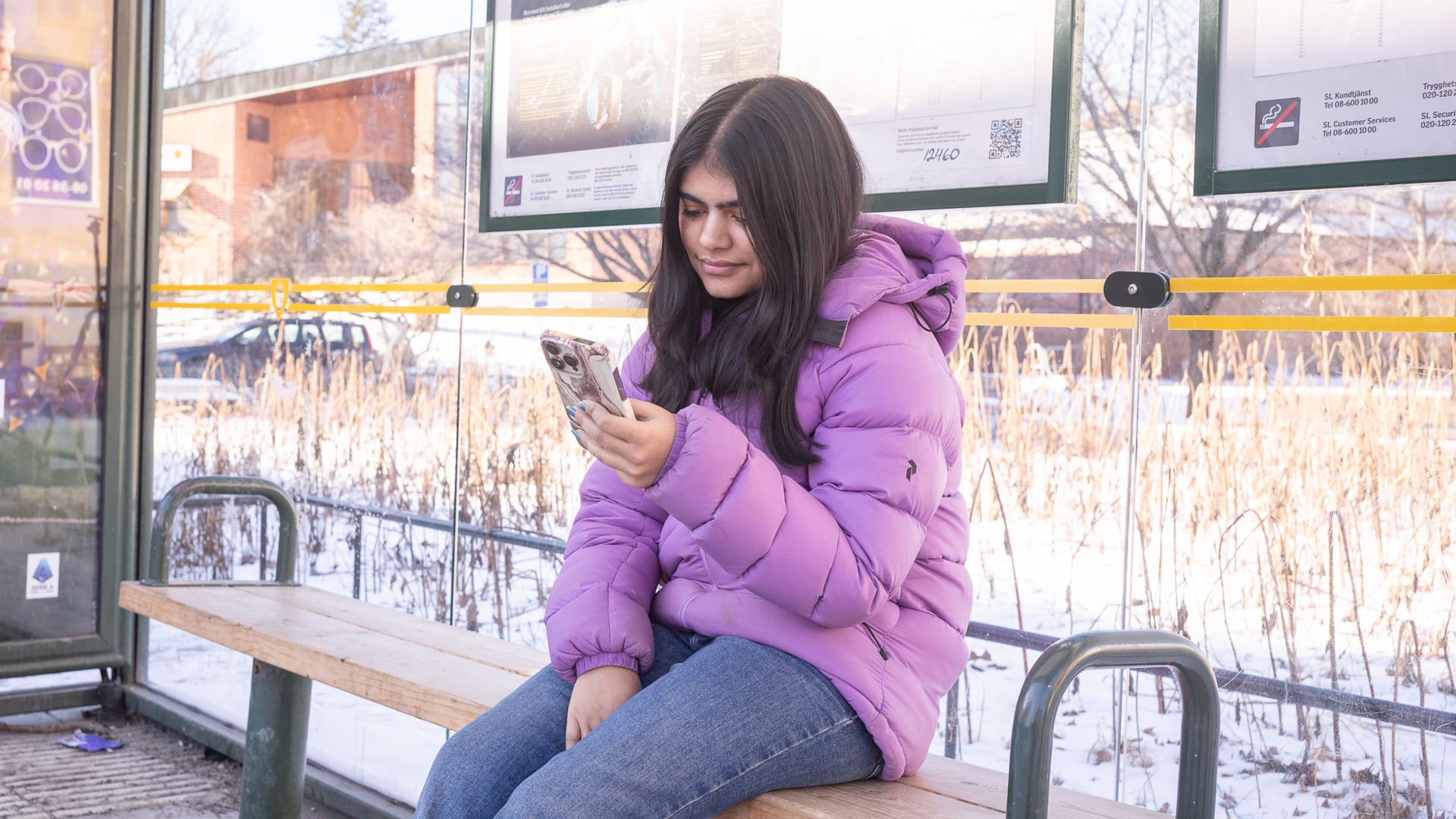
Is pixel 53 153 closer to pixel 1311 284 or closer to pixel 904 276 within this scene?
pixel 904 276

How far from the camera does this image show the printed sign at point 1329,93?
1.84 m

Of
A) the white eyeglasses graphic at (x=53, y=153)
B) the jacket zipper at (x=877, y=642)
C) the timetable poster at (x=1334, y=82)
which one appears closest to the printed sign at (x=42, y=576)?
the white eyeglasses graphic at (x=53, y=153)

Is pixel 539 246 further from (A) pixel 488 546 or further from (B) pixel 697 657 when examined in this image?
(B) pixel 697 657

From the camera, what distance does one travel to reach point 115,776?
12.4 feet

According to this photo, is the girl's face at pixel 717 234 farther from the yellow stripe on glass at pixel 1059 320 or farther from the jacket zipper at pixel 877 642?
the yellow stripe on glass at pixel 1059 320

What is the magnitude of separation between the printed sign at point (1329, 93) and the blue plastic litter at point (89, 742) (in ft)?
11.8

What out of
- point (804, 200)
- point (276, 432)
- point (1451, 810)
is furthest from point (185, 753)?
point (1451, 810)

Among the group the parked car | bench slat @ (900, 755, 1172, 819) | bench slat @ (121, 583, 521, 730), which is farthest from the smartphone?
the parked car

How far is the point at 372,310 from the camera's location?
357cm

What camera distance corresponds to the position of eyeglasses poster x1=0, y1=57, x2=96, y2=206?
13.4 feet

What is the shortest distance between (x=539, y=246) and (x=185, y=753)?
6.93ft

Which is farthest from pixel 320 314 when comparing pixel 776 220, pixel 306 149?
pixel 776 220

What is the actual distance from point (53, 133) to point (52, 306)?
548 mm

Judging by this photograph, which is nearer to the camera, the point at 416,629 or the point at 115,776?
the point at 416,629
